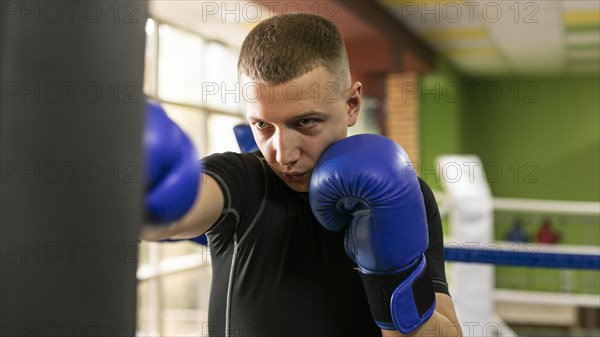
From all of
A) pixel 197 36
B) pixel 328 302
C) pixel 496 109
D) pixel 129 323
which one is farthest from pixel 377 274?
pixel 496 109

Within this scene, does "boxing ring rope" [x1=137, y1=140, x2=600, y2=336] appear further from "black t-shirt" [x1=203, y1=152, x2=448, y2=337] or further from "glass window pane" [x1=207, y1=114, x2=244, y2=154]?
"glass window pane" [x1=207, y1=114, x2=244, y2=154]

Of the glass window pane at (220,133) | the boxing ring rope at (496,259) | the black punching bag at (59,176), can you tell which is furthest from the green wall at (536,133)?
the black punching bag at (59,176)

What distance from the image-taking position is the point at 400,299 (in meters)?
0.88

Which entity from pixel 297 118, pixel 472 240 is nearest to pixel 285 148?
pixel 297 118

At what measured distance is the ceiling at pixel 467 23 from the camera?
378cm

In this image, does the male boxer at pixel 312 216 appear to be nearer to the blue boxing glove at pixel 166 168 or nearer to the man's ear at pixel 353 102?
the man's ear at pixel 353 102

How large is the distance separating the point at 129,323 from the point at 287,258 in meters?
0.54

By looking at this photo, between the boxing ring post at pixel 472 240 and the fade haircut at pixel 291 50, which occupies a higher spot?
the fade haircut at pixel 291 50

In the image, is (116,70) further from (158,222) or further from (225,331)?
(225,331)

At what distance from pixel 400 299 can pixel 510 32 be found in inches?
198

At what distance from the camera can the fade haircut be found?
2.96ft

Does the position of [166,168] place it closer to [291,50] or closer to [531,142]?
[291,50]

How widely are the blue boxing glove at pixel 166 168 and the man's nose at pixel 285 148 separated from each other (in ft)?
0.98

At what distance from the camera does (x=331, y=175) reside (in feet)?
2.85
